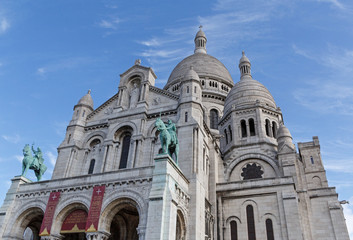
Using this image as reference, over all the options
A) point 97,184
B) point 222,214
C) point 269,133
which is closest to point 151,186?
point 97,184

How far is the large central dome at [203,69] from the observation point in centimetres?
5188

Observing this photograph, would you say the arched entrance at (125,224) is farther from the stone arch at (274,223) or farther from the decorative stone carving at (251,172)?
the decorative stone carving at (251,172)

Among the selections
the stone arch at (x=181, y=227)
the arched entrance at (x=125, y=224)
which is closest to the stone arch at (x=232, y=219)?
the stone arch at (x=181, y=227)

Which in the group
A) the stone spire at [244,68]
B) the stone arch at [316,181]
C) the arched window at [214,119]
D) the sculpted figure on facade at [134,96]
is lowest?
the stone arch at [316,181]

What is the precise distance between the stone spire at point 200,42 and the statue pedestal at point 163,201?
143 ft

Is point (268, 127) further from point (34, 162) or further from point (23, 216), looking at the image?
point (23, 216)

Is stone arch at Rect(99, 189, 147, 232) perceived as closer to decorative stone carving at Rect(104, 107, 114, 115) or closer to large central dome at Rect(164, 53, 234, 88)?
decorative stone carving at Rect(104, 107, 114, 115)

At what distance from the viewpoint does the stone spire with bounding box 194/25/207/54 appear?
202ft

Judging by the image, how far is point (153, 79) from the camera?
34312 millimetres

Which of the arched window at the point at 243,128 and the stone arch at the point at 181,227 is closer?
the stone arch at the point at 181,227

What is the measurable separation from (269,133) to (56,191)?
24.6 m

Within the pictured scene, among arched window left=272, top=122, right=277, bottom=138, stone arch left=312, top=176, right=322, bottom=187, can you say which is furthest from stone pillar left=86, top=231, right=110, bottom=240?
arched window left=272, top=122, right=277, bottom=138

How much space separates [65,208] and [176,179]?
8.28m

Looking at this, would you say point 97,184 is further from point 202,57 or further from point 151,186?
point 202,57
